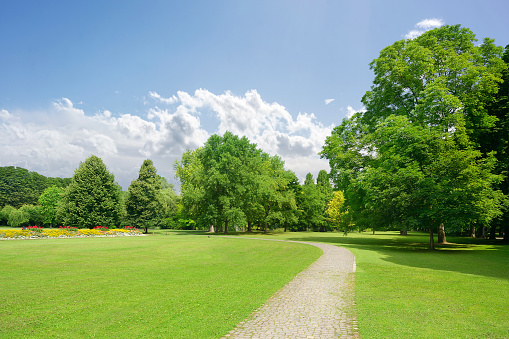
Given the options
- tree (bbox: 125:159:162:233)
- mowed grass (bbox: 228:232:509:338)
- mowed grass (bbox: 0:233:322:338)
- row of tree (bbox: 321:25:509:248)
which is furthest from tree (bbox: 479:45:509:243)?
tree (bbox: 125:159:162:233)

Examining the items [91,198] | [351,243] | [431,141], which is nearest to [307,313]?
[431,141]

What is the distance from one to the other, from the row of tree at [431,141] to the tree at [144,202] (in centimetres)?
3338

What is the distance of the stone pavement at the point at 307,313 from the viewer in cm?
547

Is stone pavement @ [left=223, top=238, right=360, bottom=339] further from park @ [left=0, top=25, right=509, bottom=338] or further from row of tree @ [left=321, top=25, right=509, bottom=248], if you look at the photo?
row of tree @ [left=321, top=25, right=509, bottom=248]

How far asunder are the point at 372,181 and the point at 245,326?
19.4 meters

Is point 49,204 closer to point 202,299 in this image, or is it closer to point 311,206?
point 311,206

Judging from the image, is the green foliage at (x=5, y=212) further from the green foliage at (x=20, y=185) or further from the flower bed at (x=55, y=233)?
the flower bed at (x=55, y=233)

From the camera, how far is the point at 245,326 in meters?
5.79

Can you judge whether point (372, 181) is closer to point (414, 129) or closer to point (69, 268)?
point (414, 129)

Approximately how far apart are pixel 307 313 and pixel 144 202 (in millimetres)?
49957

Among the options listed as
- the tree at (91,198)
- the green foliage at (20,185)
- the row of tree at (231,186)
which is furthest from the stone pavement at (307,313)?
the green foliage at (20,185)

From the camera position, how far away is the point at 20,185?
270ft

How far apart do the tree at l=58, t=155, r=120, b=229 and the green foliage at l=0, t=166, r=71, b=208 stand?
4276cm

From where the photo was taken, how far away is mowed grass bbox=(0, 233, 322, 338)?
Result: 5629mm
